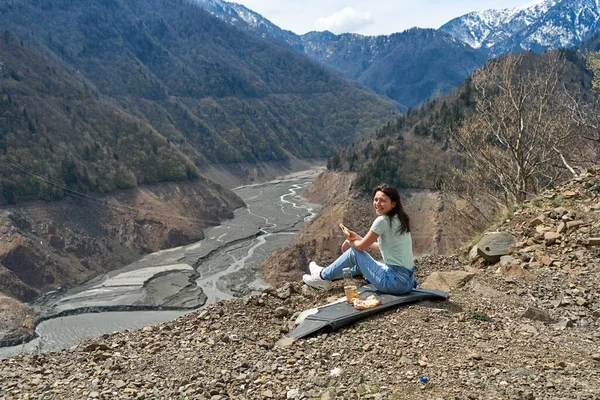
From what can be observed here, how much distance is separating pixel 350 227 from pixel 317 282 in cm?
4966

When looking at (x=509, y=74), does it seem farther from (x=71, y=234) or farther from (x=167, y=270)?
(x=71, y=234)

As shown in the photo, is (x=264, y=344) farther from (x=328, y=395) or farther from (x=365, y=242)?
(x=365, y=242)

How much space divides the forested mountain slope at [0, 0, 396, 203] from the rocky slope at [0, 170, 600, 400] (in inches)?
2589

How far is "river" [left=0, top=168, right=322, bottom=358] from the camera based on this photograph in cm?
4131

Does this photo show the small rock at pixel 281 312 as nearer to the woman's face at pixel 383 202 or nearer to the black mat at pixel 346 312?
the black mat at pixel 346 312

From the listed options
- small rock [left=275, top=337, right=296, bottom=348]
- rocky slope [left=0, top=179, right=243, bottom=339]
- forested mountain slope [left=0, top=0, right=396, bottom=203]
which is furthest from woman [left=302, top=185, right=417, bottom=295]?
forested mountain slope [left=0, top=0, right=396, bottom=203]

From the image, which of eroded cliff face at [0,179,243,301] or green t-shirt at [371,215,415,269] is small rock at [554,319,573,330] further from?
eroded cliff face at [0,179,243,301]

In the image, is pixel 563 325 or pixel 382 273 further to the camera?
pixel 382 273

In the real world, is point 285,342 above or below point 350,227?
above

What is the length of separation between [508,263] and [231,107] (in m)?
163

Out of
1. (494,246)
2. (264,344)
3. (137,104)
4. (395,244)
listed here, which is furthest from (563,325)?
(137,104)

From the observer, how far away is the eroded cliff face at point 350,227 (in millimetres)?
52562

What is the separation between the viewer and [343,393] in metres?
5.76

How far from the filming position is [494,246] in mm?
11164
